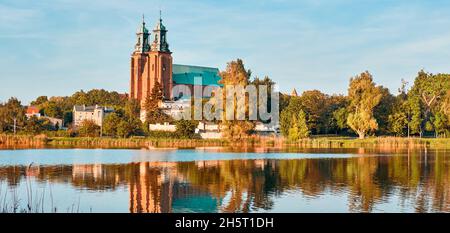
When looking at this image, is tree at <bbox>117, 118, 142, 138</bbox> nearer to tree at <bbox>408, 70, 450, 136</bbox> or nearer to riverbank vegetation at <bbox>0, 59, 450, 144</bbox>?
riverbank vegetation at <bbox>0, 59, 450, 144</bbox>

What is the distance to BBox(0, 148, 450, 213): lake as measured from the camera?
18594mm

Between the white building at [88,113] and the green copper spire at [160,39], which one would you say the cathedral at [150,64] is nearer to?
the green copper spire at [160,39]

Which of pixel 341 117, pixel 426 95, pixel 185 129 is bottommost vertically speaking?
pixel 185 129

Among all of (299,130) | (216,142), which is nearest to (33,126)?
(216,142)

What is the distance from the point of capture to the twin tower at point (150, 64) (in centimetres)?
11538

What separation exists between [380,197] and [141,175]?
441 inches

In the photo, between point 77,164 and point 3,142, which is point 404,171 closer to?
point 77,164

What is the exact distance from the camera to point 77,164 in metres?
33.3

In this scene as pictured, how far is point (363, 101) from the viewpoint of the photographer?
62.8 m

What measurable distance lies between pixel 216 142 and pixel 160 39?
5874 cm

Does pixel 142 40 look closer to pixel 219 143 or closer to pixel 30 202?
pixel 219 143

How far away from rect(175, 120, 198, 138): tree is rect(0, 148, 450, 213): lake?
31.7 metres

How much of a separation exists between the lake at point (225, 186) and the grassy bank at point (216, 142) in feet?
75.2
